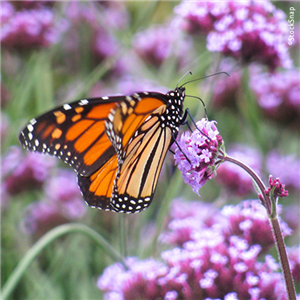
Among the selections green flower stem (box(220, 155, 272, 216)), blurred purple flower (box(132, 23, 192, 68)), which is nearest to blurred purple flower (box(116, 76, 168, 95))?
blurred purple flower (box(132, 23, 192, 68))

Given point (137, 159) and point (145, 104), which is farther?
point (137, 159)

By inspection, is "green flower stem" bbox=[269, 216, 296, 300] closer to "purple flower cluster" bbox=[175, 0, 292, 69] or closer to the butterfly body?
the butterfly body

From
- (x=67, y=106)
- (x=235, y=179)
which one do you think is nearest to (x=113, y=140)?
(x=67, y=106)

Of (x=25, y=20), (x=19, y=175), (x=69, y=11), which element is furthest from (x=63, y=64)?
(x=19, y=175)

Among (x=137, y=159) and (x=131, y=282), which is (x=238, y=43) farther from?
(x=131, y=282)

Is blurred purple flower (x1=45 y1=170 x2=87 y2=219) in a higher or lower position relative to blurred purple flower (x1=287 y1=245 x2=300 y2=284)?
higher

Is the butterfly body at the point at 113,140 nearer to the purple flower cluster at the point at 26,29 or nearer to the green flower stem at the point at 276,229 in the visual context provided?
the green flower stem at the point at 276,229

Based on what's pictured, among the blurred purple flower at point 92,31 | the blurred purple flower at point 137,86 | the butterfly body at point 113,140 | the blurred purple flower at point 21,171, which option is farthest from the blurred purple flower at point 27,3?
the butterfly body at point 113,140
